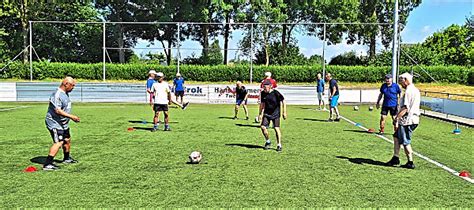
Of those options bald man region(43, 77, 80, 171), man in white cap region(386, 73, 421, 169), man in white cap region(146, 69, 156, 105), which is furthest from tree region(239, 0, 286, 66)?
bald man region(43, 77, 80, 171)

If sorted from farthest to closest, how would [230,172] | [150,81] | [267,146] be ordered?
[150,81] < [267,146] < [230,172]

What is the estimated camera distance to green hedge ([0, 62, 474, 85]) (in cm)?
3469

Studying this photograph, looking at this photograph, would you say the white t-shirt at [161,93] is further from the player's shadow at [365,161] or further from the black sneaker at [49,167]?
the player's shadow at [365,161]

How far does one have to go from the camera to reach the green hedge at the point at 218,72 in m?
34.7

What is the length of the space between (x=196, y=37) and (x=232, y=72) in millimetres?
7562

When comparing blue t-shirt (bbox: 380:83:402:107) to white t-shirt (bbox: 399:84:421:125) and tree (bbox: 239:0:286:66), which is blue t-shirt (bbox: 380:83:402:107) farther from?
tree (bbox: 239:0:286:66)

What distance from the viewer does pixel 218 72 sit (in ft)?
117

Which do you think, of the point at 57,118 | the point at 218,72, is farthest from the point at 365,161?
the point at 218,72

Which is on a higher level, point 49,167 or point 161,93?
point 161,93

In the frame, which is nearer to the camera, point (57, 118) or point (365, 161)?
point (57, 118)

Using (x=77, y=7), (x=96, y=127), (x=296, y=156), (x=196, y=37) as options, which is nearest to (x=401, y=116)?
(x=296, y=156)

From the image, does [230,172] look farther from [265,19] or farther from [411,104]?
[265,19]

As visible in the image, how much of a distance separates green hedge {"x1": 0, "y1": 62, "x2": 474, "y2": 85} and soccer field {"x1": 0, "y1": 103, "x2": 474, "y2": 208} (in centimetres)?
2078

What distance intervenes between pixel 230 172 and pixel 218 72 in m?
27.6
